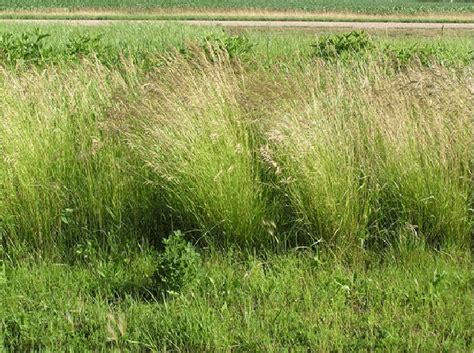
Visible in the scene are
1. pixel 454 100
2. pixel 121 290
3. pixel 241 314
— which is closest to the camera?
A: pixel 241 314

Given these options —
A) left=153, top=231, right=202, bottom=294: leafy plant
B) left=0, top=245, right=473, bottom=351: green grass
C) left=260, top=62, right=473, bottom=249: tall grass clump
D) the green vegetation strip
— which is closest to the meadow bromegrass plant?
left=260, top=62, right=473, bottom=249: tall grass clump

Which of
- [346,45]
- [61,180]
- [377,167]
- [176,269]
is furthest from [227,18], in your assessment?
[176,269]

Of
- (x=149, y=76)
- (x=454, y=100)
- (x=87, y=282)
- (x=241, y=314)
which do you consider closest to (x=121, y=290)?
(x=87, y=282)

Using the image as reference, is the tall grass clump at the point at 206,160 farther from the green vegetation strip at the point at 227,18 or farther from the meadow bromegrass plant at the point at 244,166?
the green vegetation strip at the point at 227,18

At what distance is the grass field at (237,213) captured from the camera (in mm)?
Answer: 3475

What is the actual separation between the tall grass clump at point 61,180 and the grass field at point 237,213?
15mm

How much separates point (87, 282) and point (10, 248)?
79cm

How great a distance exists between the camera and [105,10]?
33.8m

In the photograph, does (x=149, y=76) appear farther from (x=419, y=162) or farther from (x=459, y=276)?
(x=459, y=276)

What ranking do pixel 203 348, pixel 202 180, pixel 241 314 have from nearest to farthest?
pixel 203 348 → pixel 241 314 → pixel 202 180

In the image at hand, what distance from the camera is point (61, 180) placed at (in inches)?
185

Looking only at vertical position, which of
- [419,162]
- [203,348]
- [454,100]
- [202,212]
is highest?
[454,100]

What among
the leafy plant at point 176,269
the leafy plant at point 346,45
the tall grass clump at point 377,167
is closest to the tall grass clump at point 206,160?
the tall grass clump at point 377,167

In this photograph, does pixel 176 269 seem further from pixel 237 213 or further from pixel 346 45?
pixel 346 45
